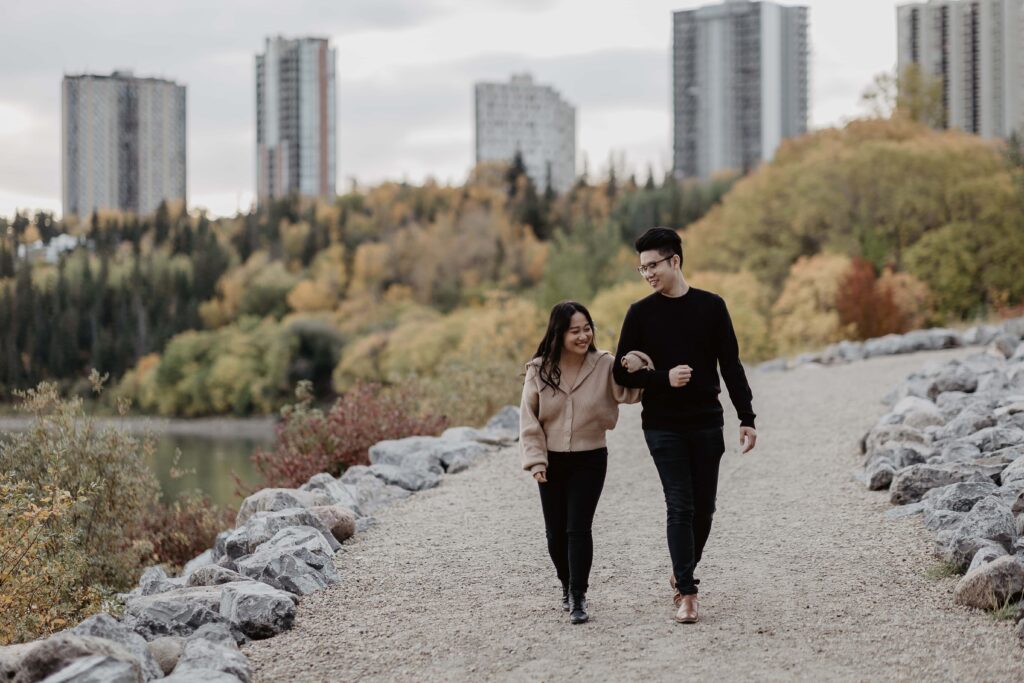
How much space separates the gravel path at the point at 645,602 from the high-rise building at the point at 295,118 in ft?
376

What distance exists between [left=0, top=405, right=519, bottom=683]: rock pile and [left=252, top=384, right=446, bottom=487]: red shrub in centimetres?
96

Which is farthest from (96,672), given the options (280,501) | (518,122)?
(518,122)

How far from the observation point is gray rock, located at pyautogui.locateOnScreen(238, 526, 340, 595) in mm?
6254

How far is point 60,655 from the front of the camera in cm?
429

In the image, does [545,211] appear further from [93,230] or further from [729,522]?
[729,522]

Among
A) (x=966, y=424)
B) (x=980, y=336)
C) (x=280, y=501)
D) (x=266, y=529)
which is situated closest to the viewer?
(x=266, y=529)

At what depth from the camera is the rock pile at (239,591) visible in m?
4.32

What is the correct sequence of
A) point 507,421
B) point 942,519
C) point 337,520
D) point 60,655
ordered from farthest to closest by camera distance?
point 507,421, point 337,520, point 942,519, point 60,655

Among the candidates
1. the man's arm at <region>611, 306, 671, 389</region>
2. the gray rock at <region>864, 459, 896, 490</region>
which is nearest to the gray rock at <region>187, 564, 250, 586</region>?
the man's arm at <region>611, 306, 671, 389</region>

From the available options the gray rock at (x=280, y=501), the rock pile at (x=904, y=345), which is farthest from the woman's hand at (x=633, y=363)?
the rock pile at (x=904, y=345)

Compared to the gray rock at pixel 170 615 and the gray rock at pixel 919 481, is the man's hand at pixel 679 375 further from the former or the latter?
the gray rock at pixel 919 481

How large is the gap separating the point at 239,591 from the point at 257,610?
171 mm

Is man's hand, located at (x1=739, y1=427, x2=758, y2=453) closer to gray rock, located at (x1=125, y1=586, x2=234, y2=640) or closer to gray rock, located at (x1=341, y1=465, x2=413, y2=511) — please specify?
gray rock, located at (x1=125, y1=586, x2=234, y2=640)

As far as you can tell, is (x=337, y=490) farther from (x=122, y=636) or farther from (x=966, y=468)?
(x=966, y=468)
